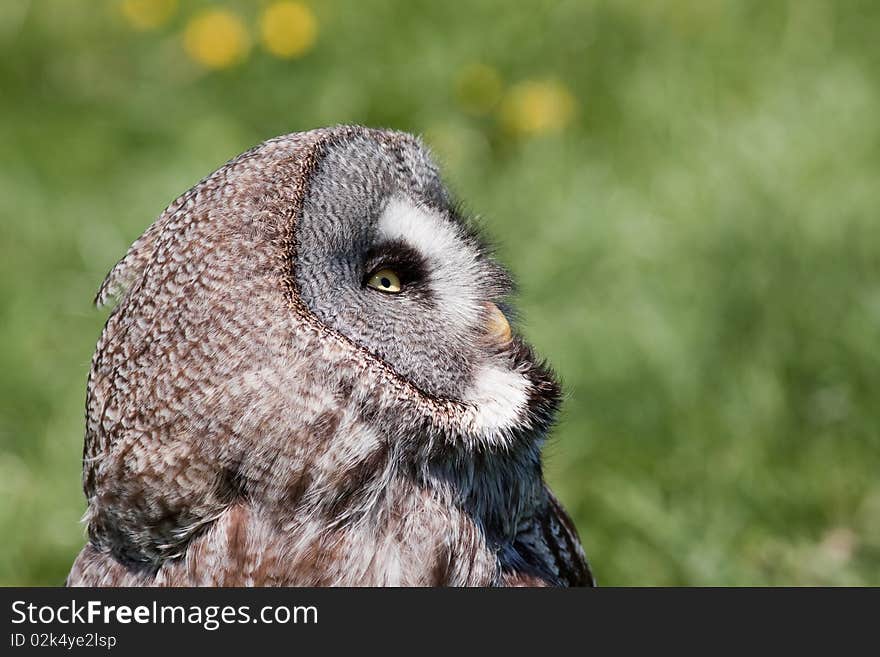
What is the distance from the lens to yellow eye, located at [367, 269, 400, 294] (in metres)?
1.64

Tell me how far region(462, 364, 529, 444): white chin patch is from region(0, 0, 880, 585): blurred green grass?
368 millimetres

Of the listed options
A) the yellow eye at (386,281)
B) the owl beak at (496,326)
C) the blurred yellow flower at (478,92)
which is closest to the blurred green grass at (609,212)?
the blurred yellow flower at (478,92)

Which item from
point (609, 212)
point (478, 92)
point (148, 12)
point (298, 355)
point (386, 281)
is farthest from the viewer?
point (148, 12)

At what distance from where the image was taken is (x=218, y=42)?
13.9ft

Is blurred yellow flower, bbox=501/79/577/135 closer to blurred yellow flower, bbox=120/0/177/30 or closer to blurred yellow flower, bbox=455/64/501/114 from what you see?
blurred yellow flower, bbox=455/64/501/114

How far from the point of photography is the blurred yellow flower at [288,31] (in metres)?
4.17

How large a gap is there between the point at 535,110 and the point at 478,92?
0.21 meters

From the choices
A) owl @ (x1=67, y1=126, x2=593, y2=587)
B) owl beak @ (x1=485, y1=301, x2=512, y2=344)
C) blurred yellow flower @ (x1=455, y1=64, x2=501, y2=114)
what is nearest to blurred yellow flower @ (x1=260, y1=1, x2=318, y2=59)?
blurred yellow flower @ (x1=455, y1=64, x2=501, y2=114)

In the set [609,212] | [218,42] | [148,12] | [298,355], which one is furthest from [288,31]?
[298,355]

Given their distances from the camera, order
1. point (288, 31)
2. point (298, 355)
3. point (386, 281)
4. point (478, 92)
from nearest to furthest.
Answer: point (298, 355) < point (386, 281) < point (478, 92) < point (288, 31)

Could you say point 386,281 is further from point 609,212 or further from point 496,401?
point 609,212

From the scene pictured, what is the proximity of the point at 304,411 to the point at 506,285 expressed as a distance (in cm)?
43

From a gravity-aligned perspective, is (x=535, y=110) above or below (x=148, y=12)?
below

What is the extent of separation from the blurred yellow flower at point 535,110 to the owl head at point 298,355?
2378 millimetres
